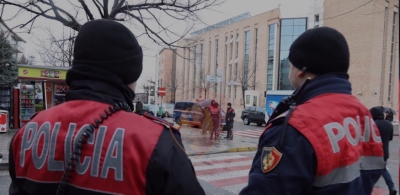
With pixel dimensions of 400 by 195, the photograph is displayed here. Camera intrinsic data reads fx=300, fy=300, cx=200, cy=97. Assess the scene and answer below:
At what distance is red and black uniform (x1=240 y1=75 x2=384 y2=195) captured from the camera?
1399 mm

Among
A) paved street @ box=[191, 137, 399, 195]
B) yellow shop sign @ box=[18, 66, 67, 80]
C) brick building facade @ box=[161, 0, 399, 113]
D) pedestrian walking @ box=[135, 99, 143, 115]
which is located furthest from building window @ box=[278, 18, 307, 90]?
yellow shop sign @ box=[18, 66, 67, 80]

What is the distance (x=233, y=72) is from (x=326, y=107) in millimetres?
47416

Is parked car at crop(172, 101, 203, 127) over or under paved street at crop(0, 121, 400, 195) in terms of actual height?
over

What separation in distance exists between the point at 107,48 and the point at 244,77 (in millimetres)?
43261

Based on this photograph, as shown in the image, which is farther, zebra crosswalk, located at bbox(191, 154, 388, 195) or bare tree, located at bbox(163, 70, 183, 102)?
bare tree, located at bbox(163, 70, 183, 102)

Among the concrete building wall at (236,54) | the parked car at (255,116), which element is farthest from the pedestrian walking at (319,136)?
the concrete building wall at (236,54)

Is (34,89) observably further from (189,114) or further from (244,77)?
(244,77)

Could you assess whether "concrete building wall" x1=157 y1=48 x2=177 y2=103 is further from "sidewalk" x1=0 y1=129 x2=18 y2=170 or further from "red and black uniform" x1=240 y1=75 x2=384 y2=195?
"red and black uniform" x1=240 y1=75 x2=384 y2=195

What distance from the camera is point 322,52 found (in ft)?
5.35

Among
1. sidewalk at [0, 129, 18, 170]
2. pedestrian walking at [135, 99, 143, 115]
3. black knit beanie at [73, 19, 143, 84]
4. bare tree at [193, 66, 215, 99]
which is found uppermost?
bare tree at [193, 66, 215, 99]

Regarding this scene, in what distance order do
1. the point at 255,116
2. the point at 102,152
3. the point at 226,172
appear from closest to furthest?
1. the point at 102,152
2. the point at 226,172
3. the point at 255,116

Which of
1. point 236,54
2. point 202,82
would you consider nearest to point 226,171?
point 236,54

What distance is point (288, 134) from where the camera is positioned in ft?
4.75

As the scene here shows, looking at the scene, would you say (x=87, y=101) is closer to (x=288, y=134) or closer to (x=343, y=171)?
(x=288, y=134)
